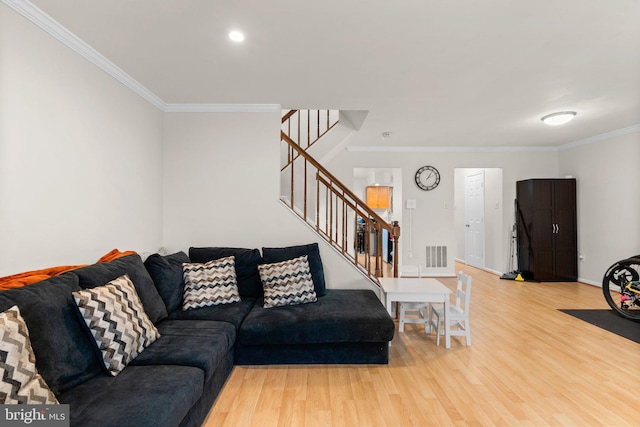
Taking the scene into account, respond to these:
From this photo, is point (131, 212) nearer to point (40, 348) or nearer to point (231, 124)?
point (231, 124)

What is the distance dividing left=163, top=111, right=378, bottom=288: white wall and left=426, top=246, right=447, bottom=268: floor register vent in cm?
305

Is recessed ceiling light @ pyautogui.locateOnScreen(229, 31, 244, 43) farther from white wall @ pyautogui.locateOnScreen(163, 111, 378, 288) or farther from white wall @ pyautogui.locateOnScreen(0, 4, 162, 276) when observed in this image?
white wall @ pyautogui.locateOnScreen(163, 111, 378, 288)

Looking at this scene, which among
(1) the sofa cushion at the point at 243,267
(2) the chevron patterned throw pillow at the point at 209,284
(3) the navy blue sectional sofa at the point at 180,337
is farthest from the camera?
(1) the sofa cushion at the point at 243,267

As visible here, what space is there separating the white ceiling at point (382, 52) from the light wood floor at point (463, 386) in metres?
2.58

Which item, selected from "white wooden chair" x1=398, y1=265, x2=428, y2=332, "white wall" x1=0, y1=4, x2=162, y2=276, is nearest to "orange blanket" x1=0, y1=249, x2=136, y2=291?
"white wall" x1=0, y1=4, x2=162, y2=276

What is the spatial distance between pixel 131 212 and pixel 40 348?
187 cm

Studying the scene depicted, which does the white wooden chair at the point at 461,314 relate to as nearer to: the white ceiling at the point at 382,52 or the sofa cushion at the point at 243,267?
the sofa cushion at the point at 243,267

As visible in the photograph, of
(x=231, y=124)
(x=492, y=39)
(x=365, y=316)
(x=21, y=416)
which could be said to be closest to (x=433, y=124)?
(x=492, y=39)

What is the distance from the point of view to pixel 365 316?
2.70 m

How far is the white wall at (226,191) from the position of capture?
3.80 meters

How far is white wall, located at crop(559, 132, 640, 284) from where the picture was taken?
4914mm

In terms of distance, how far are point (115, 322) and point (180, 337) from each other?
1.65 ft

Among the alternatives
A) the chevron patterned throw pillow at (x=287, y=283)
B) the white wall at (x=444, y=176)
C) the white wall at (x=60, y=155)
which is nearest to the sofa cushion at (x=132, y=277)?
the white wall at (x=60, y=155)

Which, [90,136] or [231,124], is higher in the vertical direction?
[231,124]
